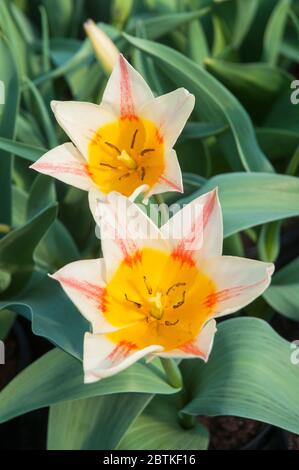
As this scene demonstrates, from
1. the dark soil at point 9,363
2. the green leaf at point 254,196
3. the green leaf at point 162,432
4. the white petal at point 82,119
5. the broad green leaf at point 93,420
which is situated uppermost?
the white petal at point 82,119

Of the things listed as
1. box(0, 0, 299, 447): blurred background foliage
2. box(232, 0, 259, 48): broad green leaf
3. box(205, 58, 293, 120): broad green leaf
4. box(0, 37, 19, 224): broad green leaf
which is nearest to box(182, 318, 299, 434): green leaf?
box(0, 0, 299, 447): blurred background foliage

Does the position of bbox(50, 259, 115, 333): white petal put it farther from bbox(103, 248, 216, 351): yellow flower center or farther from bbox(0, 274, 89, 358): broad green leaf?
bbox(0, 274, 89, 358): broad green leaf

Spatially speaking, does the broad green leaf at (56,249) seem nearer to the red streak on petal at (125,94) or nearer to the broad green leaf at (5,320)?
the broad green leaf at (5,320)

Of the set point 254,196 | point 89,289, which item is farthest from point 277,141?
point 89,289

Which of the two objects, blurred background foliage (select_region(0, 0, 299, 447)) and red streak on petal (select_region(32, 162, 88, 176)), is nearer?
red streak on petal (select_region(32, 162, 88, 176))

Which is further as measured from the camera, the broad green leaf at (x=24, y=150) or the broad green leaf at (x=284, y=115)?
the broad green leaf at (x=284, y=115)

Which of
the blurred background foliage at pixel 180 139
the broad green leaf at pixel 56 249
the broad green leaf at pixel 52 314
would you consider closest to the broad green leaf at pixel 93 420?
the blurred background foliage at pixel 180 139

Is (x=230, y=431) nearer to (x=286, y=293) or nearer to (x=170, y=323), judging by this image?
(x=286, y=293)
